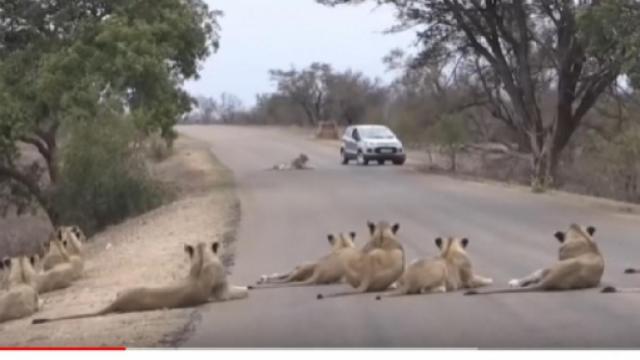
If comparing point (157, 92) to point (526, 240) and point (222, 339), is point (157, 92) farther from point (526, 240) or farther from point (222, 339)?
point (222, 339)

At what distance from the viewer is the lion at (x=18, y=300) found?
13.6m

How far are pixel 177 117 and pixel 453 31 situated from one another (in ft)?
41.6

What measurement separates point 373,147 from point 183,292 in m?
38.4

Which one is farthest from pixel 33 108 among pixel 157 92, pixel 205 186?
pixel 205 186

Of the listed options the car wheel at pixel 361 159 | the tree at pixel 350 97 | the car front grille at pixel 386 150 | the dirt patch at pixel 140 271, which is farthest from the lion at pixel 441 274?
the tree at pixel 350 97

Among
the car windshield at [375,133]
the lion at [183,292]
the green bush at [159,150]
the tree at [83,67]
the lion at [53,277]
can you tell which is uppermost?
the tree at [83,67]

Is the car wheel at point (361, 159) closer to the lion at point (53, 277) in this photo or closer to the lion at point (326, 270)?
the lion at point (53, 277)

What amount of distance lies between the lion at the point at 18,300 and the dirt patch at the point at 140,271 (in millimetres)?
198

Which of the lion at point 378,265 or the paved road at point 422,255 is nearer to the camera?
the paved road at point 422,255

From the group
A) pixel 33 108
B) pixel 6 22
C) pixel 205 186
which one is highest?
pixel 6 22

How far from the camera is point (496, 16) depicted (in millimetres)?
43219

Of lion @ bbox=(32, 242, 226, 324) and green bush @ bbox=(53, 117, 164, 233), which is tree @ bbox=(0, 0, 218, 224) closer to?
green bush @ bbox=(53, 117, 164, 233)

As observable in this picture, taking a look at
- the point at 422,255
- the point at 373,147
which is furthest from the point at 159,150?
the point at 422,255

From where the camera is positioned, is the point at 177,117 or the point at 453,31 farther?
the point at 453,31
